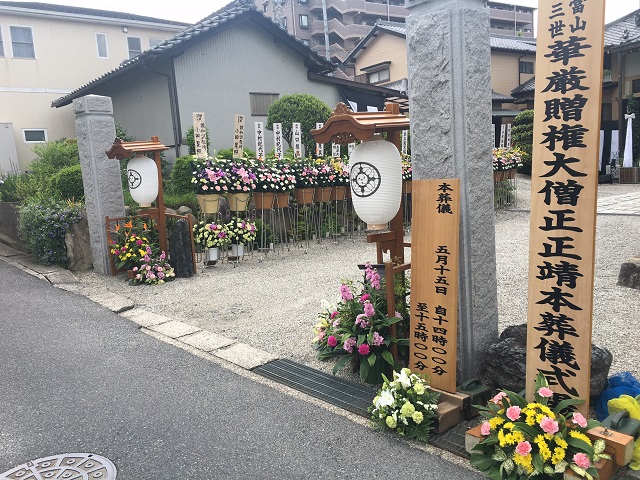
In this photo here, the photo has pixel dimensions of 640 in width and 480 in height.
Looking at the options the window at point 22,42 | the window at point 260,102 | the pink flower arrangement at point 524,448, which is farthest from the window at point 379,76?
the pink flower arrangement at point 524,448

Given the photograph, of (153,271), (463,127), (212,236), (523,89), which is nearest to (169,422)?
(463,127)

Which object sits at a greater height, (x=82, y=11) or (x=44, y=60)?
(x=82, y=11)

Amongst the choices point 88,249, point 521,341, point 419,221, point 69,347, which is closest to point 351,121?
point 419,221

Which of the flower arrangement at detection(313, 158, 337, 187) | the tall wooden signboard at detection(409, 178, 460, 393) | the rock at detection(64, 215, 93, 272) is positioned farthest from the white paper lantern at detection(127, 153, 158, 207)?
the tall wooden signboard at detection(409, 178, 460, 393)

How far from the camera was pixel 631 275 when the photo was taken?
21.0ft

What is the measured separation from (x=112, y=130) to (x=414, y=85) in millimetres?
6750

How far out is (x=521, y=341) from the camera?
3750 mm

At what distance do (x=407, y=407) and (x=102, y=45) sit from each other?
22.3 metres

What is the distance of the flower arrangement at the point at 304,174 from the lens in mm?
10641

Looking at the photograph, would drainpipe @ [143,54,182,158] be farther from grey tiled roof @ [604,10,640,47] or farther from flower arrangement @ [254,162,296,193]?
grey tiled roof @ [604,10,640,47]

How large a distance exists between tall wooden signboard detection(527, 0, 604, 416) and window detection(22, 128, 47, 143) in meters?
21.1

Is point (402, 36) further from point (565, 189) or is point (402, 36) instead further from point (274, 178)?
point (565, 189)

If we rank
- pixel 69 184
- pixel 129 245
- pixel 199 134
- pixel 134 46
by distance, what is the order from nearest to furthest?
pixel 129 245
pixel 199 134
pixel 69 184
pixel 134 46

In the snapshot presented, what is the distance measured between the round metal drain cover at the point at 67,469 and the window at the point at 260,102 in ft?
46.4
